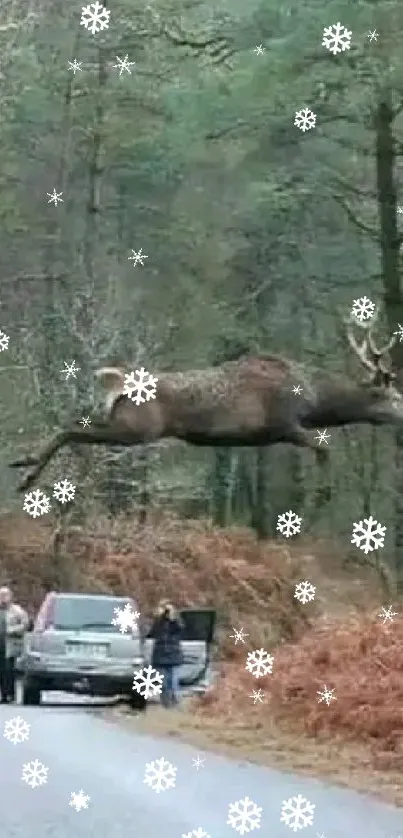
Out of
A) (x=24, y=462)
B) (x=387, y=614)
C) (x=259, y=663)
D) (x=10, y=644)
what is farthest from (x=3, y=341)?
(x=387, y=614)

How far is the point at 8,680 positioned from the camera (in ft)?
5.94

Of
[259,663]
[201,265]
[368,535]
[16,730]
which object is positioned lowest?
[16,730]

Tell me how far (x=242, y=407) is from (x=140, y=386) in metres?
0.21

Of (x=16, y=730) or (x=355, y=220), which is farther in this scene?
(x=355, y=220)

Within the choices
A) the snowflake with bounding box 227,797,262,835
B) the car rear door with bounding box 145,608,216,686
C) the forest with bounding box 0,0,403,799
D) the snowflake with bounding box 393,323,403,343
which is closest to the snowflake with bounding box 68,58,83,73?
the forest with bounding box 0,0,403,799

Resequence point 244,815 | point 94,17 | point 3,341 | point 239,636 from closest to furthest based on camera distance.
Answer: point 244,815 → point 239,636 → point 3,341 → point 94,17

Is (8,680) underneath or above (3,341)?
underneath

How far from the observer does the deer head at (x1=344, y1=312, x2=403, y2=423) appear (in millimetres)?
1927

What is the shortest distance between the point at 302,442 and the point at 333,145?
0.64 m

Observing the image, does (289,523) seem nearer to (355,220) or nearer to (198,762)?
(198,762)

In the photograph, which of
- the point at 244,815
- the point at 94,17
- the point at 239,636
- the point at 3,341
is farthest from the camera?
the point at 94,17

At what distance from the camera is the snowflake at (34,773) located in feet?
5.76

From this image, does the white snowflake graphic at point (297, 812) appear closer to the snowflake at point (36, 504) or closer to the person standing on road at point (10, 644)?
the person standing on road at point (10, 644)

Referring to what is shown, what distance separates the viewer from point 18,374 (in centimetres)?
192
